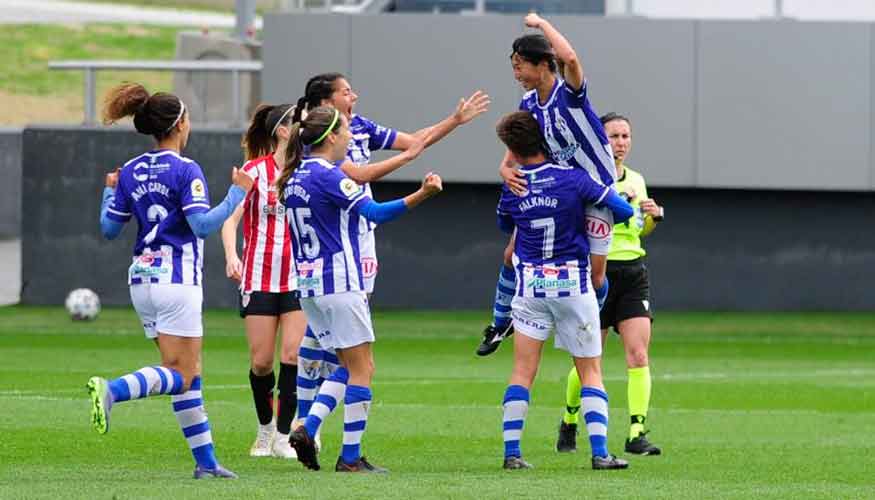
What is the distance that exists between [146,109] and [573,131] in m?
2.23

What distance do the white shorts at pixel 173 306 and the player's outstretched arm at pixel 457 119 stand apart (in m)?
1.83

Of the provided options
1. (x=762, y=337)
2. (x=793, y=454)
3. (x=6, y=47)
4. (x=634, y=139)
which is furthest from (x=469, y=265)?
(x=6, y=47)

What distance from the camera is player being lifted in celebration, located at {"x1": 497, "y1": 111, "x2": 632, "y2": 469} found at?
9930 mm

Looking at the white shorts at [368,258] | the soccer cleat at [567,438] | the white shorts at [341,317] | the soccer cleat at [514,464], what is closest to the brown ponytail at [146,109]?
the white shorts at [341,317]

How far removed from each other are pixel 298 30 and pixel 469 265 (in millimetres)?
3908

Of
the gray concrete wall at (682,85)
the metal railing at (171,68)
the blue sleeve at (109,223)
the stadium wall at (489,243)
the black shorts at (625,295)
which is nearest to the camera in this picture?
the blue sleeve at (109,223)

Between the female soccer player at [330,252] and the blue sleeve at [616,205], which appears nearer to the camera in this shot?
the female soccer player at [330,252]

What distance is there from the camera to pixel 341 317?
973 centimetres

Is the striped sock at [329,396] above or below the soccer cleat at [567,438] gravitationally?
above

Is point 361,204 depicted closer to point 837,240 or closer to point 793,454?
point 793,454

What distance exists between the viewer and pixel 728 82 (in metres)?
24.3

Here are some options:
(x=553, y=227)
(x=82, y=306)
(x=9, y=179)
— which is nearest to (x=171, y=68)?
(x=82, y=306)

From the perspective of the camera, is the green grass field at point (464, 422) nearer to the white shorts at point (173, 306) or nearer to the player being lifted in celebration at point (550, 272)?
the player being lifted in celebration at point (550, 272)

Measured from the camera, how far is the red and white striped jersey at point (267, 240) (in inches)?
444
